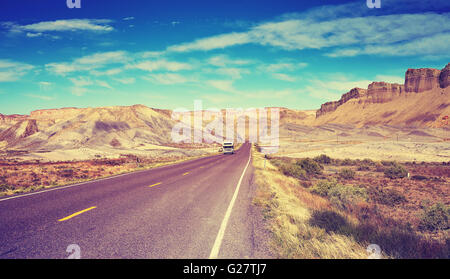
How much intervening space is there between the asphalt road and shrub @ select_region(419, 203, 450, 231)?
5.48 metres

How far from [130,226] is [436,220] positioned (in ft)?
30.2

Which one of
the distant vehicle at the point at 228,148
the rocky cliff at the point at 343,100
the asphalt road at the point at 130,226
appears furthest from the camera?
the rocky cliff at the point at 343,100

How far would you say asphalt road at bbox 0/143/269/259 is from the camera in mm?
4270

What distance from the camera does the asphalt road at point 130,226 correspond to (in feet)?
14.0

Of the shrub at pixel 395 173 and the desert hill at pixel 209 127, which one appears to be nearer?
the shrub at pixel 395 173

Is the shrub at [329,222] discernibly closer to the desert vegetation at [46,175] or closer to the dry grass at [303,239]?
the dry grass at [303,239]

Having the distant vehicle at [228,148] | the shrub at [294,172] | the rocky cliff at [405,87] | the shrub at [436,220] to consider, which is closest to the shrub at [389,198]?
the shrub at [436,220]

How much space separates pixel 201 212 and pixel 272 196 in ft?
11.3

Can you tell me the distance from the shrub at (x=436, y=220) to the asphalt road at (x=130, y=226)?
548 centimetres
